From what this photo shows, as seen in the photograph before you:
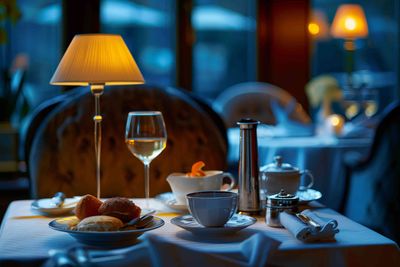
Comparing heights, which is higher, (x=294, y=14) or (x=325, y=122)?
(x=294, y=14)

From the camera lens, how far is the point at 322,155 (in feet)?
10.3

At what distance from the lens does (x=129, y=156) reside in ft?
7.01

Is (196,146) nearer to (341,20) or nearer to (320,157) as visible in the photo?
(320,157)

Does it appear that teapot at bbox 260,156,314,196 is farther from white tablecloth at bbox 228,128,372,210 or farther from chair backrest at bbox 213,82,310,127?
chair backrest at bbox 213,82,310,127

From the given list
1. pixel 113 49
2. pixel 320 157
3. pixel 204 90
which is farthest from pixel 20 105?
pixel 113 49

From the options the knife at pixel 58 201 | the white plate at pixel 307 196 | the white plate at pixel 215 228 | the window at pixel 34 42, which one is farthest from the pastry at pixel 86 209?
the window at pixel 34 42

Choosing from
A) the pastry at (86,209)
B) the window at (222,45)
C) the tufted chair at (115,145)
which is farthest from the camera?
the window at (222,45)

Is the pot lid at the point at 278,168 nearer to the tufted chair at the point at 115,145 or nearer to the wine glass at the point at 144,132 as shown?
the wine glass at the point at 144,132

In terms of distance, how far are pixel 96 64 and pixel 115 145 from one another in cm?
58

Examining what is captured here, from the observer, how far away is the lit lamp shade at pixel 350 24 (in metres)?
4.86

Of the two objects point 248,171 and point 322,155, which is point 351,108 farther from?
point 248,171

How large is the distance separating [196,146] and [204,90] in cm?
325

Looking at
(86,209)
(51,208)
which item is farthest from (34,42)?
(86,209)

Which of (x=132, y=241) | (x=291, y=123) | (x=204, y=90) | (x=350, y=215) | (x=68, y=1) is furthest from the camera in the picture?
(x=204, y=90)
